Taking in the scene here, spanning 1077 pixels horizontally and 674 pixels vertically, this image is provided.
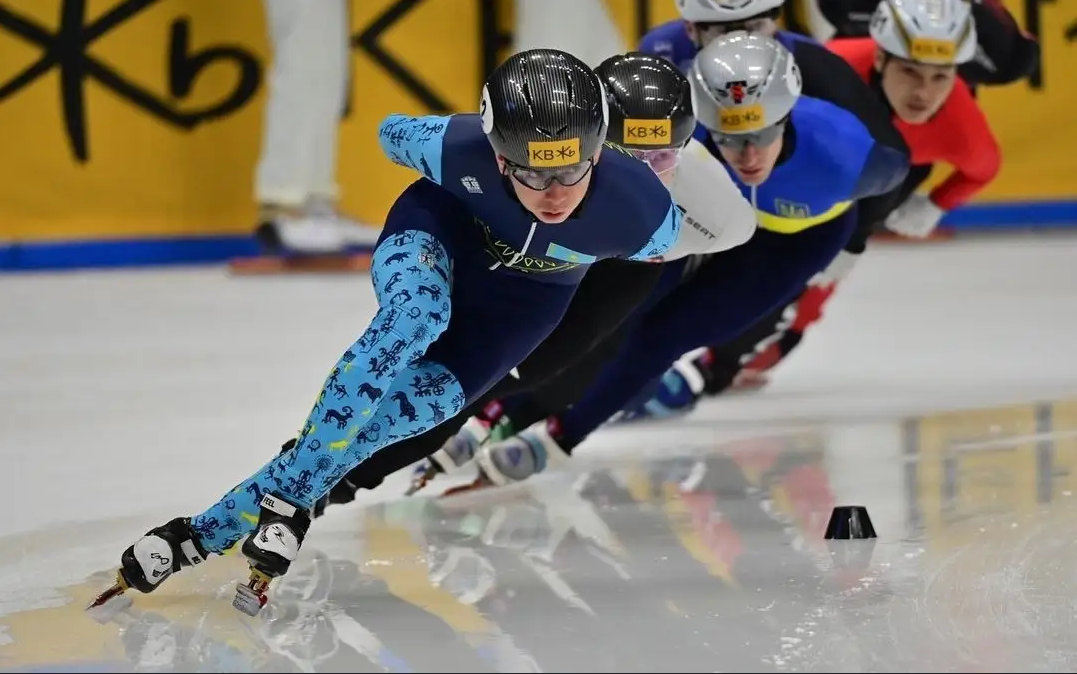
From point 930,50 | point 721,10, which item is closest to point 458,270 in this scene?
point 721,10

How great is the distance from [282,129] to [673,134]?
213 inches

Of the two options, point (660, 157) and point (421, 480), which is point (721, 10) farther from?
point (421, 480)

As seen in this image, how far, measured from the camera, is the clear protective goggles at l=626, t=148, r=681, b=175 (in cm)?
416

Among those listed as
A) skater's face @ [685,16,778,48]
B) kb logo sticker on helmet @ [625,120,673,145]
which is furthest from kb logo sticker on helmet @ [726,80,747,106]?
skater's face @ [685,16,778,48]

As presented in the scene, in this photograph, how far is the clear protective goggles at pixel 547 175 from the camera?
3.38 metres

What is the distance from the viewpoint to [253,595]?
3.20m

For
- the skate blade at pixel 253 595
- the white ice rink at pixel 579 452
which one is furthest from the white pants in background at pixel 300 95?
the skate blade at pixel 253 595

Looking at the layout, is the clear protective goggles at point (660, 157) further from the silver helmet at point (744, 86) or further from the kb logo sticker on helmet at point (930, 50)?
the kb logo sticker on helmet at point (930, 50)

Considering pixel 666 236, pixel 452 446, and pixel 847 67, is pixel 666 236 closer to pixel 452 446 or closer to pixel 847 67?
pixel 452 446

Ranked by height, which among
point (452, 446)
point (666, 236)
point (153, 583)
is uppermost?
point (666, 236)

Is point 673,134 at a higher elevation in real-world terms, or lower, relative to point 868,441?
higher

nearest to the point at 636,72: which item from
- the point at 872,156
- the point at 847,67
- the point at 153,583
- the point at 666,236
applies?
the point at 666,236

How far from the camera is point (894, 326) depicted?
7.61 m

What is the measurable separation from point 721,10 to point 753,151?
37.0 inches
